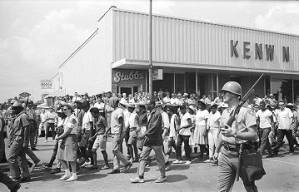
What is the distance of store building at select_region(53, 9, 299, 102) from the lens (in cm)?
1939

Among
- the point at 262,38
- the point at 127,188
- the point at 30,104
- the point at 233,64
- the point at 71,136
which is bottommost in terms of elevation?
the point at 127,188

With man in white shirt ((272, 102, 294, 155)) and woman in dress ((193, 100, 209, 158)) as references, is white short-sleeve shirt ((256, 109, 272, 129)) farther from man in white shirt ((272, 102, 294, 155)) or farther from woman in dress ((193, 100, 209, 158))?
woman in dress ((193, 100, 209, 158))

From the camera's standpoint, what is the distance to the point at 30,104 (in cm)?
1241

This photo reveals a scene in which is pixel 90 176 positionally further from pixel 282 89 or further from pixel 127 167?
pixel 282 89

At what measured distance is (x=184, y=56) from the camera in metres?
21.4

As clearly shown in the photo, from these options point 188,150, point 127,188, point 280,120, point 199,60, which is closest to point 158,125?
point 127,188

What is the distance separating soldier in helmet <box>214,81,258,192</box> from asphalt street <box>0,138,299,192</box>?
262 centimetres

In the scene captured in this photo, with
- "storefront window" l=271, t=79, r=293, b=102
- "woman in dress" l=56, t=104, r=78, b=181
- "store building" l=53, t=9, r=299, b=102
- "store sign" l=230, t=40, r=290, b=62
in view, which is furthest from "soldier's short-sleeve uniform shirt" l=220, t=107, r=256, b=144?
"storefront window" l=271, t=79, r=293, b=102

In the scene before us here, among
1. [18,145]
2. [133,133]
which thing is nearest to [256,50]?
[133,133]

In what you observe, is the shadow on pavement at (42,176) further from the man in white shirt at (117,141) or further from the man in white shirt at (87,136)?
the man in white shirt at (117,141)

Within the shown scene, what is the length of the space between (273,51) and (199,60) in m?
6.61

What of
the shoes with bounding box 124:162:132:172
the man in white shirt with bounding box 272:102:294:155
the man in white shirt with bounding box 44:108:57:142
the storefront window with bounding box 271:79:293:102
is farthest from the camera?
the storefront window with bounding box 271:79:293:102

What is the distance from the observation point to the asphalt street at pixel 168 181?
7.25 metres

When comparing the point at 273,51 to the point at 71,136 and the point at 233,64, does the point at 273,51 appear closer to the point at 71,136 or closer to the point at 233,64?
the point at 233,64
